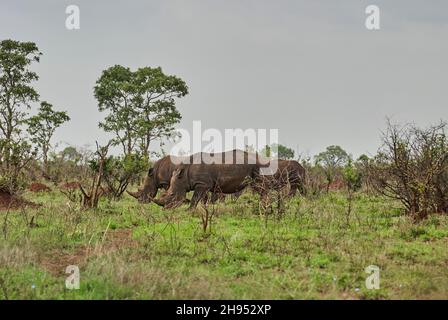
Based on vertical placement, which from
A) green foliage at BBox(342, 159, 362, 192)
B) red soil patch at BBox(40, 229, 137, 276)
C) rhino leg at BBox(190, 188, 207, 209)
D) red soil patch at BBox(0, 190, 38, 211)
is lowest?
red soil patch at BBox(40, 229, 137, 276)

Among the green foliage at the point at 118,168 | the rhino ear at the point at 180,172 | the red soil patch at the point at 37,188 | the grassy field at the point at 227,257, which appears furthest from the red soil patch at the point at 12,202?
the red soil patch at the point at 37,188

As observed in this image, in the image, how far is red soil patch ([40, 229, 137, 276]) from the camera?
6.96 metres

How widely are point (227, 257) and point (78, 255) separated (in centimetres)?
234

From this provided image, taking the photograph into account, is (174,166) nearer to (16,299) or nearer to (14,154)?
(14,154)

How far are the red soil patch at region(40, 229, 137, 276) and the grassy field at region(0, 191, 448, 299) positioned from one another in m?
0.02

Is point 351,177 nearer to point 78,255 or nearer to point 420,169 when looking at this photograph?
point 420,169

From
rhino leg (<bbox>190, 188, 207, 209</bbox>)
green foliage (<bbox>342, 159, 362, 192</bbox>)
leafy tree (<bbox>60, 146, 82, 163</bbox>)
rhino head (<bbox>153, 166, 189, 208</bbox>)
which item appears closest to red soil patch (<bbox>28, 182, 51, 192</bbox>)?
leafy tree (<bbox>60, 146, 82, 163</bbox>)

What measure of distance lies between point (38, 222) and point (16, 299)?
5.12 m

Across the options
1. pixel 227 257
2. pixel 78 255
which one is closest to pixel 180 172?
pixel 78 255

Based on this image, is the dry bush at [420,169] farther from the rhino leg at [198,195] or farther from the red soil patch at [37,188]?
the red soil patch at [37,188]

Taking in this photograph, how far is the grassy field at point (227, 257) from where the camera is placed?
5.84 metres

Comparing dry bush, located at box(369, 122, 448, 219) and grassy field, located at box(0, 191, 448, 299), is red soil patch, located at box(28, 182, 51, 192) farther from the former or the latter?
dry bush, located at box(369, 122, 448, 219)

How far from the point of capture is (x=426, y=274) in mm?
6547
